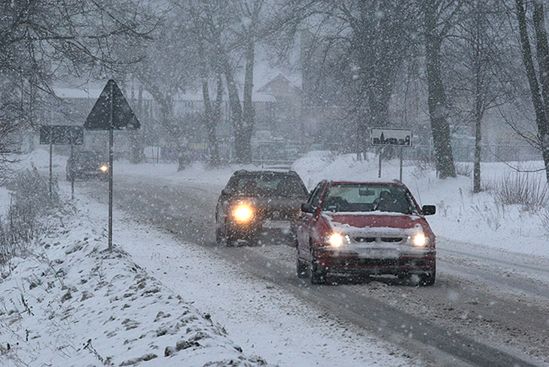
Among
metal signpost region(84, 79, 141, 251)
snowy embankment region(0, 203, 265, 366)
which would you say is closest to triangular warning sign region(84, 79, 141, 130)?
metal signpost region(84, 79, 141, 251)

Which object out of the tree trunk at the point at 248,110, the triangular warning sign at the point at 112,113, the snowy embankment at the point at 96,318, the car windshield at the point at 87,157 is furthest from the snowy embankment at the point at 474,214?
the car windshield at the point at 87,157

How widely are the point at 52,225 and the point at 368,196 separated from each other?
9076 mm

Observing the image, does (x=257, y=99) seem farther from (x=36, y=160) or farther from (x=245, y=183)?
(x=245, y=183)

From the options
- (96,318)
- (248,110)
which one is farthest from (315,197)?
(248,110)

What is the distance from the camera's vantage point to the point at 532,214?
2181 cm

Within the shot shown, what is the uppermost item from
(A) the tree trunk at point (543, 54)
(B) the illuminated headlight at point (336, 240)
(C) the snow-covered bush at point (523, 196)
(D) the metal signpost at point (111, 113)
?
(A) the tree trunk at point (543, 54)

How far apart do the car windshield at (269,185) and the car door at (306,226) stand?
3865 millimetres

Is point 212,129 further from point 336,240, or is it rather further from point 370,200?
point 336,240

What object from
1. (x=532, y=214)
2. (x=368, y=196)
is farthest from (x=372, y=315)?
(x=532, y=214)

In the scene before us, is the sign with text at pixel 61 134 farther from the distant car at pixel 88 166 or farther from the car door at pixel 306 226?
the distant car at pixel 88 166

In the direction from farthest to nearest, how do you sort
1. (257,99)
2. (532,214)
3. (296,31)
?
1. (257,99)
2. (296,31)
3. (532,214)

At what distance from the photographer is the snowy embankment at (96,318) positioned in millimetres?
7003

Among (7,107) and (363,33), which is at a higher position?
(363,33)

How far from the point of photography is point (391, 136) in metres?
24.4
